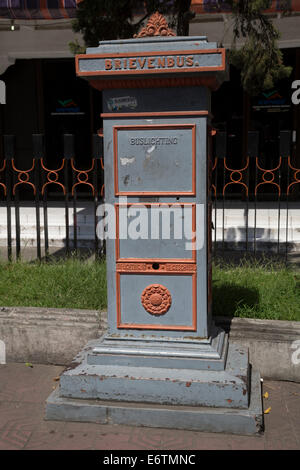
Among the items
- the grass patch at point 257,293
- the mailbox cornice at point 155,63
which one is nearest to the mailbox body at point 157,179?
the mailbox cornice at point 155,63

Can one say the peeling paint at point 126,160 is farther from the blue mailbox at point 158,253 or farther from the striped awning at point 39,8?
the striped awning at point 39,8

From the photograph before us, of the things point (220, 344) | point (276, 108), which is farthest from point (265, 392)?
point (276, 108)

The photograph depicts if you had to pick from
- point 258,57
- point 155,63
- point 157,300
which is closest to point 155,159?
point 155,63

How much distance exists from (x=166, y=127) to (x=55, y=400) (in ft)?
6.88

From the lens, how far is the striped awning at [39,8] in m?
8.95

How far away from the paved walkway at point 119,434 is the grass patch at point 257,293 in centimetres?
80

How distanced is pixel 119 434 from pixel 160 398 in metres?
0.37

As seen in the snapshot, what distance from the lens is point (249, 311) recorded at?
4.60m

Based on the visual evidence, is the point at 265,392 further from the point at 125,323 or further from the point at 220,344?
the point at 125,323

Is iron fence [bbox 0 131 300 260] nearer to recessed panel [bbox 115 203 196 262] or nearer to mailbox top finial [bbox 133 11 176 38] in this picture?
recessed panel [bbox 115 203 196 262]

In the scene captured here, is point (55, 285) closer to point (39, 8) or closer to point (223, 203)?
point (223, 203)
